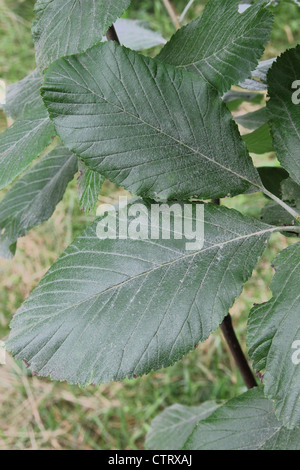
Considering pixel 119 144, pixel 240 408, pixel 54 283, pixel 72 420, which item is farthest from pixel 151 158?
pixel 72 420

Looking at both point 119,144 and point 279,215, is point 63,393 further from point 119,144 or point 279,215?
point 119,144

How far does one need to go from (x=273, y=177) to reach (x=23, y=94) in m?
0.36

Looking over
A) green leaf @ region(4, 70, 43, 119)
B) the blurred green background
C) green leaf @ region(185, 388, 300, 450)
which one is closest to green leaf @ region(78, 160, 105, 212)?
green leaf @ region(4, 70, 43, 119)

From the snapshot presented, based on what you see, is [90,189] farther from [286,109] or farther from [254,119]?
[254,119]

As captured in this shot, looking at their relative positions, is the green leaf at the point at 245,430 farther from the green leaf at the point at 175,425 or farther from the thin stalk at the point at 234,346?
the green leaf at the point at 175,425

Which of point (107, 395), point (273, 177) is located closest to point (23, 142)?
point (273, 177)

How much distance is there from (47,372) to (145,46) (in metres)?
0.56

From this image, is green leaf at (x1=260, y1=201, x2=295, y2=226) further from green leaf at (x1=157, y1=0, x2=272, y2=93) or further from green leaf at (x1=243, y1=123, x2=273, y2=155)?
green leaf at (x1=157, y1=0, x2=272, y2=93)

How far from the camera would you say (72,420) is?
1647 mm

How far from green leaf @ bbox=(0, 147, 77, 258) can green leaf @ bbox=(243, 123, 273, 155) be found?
0.81 feet

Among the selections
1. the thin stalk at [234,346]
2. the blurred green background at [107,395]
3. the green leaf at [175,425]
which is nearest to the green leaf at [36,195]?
the thin stalk at [234,346]

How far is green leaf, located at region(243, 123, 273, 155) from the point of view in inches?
29.4

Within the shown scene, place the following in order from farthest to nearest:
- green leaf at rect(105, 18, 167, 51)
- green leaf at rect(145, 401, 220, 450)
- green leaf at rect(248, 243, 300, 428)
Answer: green leaf at rect(145, 401, 220, 450) → green leaf at rect(105, 18, 167, 51) → green leaf at rect(248, 243, 300, 428)

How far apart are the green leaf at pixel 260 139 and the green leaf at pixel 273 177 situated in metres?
0.04
